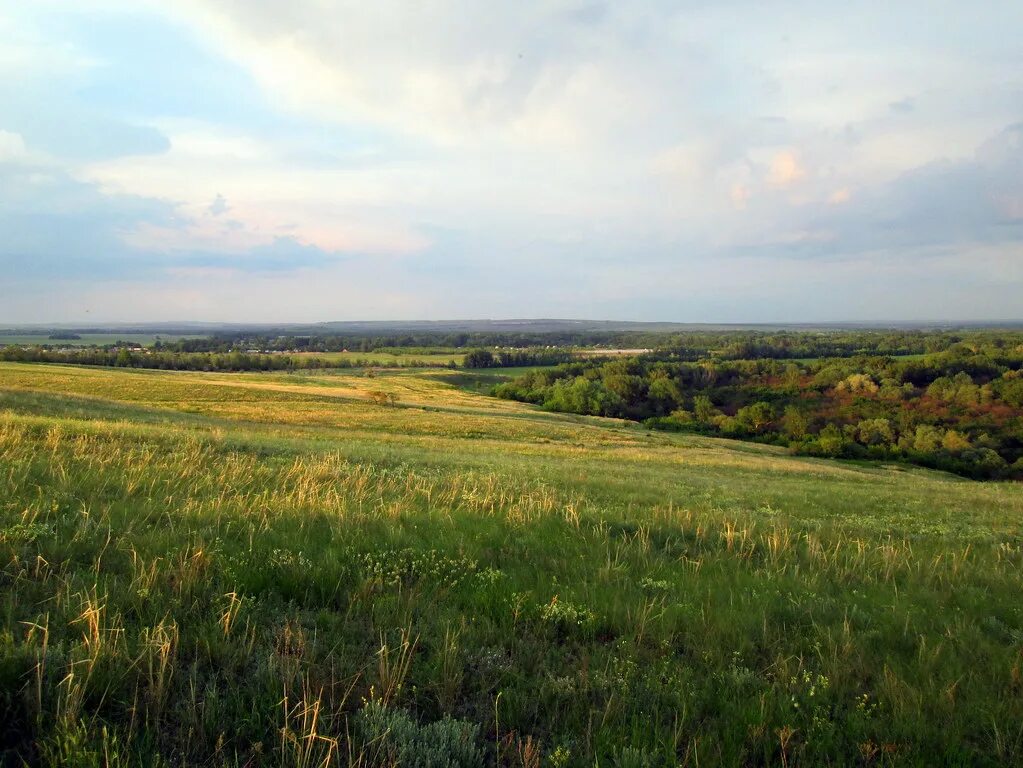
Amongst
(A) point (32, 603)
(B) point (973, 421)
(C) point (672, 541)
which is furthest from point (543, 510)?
(B) point (973, 421)

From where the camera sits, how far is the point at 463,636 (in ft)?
12.3

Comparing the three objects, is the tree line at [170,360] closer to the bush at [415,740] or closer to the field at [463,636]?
the field at [463,636]

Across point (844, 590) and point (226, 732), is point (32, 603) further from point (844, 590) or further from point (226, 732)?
point (844, 590)

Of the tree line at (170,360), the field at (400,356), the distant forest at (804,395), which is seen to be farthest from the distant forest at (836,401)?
the tree line at (170,360)

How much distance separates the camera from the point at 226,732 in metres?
2.67

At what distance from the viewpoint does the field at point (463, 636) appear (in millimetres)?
2756

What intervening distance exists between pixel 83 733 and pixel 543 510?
5954 millimetres

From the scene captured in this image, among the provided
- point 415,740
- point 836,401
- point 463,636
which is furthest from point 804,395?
point 415,740

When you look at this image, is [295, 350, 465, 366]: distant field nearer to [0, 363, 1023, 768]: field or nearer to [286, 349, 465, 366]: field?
[286, 349, 465, 366]: field

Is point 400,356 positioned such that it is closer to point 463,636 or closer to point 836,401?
point 836,401

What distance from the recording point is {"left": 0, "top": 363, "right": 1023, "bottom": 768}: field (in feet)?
9.04

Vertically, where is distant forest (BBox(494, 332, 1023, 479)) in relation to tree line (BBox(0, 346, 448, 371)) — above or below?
below

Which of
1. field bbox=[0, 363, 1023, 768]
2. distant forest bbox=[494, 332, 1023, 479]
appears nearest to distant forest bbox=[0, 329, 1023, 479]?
distant forest bbox=[494, 332, 1023, 479]

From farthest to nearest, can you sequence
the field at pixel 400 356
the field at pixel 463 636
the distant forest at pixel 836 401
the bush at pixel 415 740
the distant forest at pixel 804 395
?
1. the field at pixel 400 356
2. the distant forest at pixel 804 395
3. the distant forest at pixel 836 401
4. the field at pixel 463 636
5. the bush at pixel 415 740
